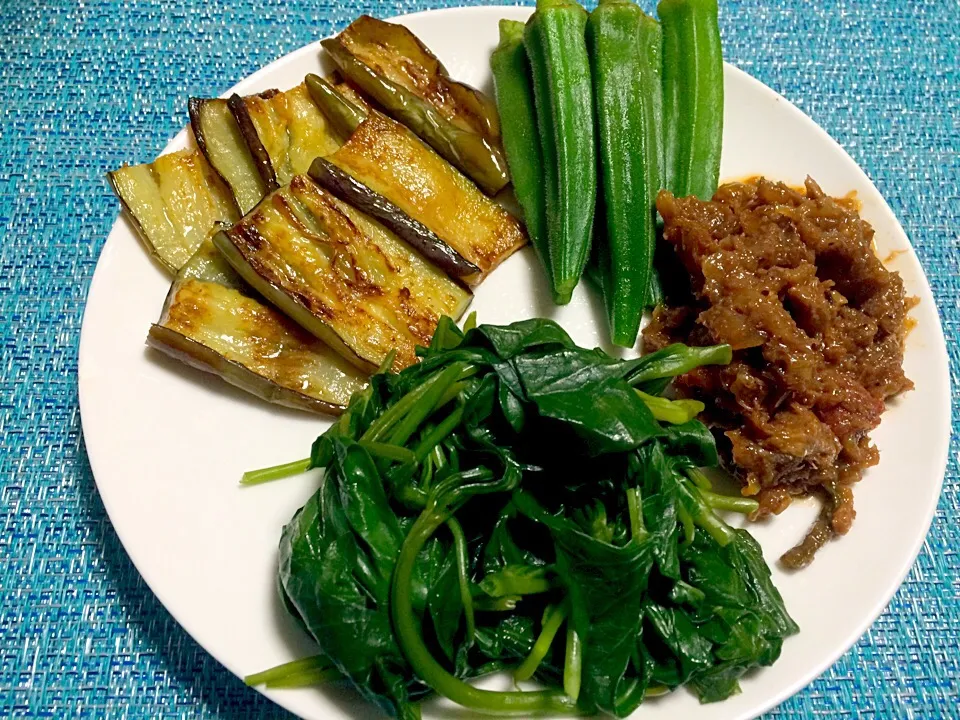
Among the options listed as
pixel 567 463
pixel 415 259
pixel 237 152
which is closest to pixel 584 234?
pixel 415 259

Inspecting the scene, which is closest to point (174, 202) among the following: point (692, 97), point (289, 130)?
point (289, 130)

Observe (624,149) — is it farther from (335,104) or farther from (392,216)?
(335,104)

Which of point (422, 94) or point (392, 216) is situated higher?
point (422, 94)

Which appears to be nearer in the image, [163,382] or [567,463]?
[567,463]

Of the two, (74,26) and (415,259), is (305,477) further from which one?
(74,26)

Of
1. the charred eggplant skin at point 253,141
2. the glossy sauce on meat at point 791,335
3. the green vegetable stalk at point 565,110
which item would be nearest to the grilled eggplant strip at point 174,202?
the charred eggplant skin at point 253,141

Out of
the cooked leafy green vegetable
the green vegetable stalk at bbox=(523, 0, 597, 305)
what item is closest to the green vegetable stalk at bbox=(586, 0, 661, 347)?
the green vegetable stalk at bbox=(523, 0, 597, 305)

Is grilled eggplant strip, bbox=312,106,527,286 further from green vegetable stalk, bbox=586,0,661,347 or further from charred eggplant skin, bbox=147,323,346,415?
charred eggplant skin, bbox=147,323,346,415
